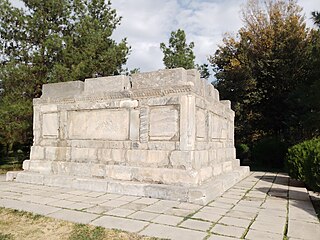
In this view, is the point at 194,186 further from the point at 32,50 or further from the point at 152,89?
the point at 32,50

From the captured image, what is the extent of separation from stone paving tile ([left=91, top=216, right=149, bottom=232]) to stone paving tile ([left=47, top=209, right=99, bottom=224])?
146mm

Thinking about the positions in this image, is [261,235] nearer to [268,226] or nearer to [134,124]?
[268,226]

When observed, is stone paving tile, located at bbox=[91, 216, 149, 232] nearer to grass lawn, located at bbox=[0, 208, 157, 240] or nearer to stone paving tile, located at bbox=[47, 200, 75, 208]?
grass lawn, located at bbox=[0, 208, 157, 240]

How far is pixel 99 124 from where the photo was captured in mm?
6680

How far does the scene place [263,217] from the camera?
417cm

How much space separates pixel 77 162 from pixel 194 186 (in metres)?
3.08

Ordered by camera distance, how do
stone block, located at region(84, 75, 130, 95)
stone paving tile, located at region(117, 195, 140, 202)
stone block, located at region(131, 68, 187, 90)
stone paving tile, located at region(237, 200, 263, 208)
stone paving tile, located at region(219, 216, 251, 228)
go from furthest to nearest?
stone block, located at region(84, 75, 130, 95), stone block, located at region(131, 68, 187, 90), stone paving tile, located at region(117, 195, 140, 202), stone paving tile, located at region(237, 200, 263, 208), stone paving tile, located at region(219, 216, 251, 228)

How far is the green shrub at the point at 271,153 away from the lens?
13.9m

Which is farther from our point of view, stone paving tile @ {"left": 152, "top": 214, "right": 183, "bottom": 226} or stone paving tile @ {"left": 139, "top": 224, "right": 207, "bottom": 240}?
stone paving tile @ {"left": 152, "top": 214, "right": 183, "bottom": 226}

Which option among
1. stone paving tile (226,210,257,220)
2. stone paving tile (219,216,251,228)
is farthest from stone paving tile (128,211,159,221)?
stone paving tile (226,210,257,220)

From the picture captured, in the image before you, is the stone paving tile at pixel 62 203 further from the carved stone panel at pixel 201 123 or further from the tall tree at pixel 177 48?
the tall tree at pixel 177 48

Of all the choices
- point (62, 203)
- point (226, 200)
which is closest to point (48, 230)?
point (62, 203)

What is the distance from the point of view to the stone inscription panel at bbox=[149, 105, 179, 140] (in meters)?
5.71

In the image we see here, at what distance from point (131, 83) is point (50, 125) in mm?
2597
